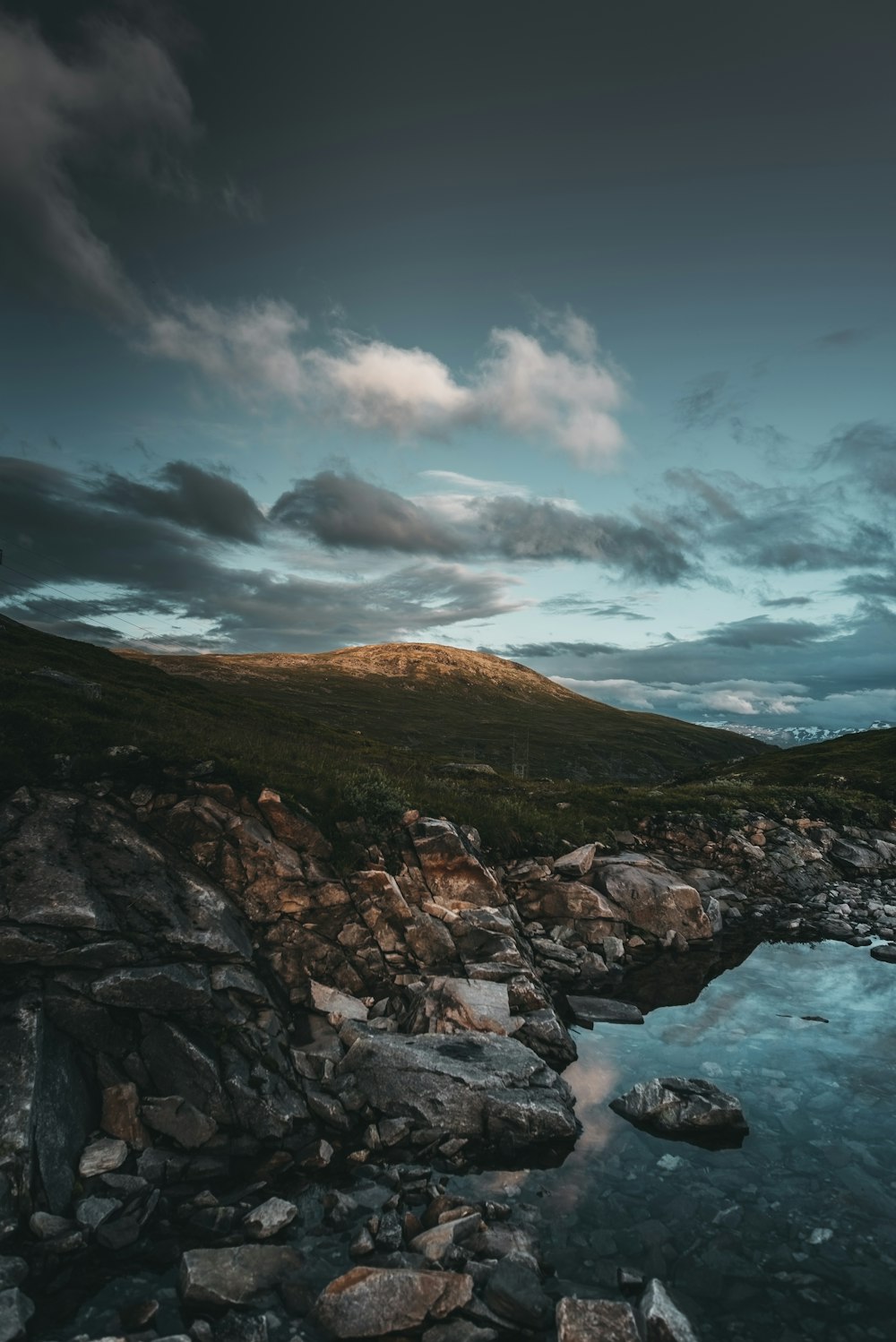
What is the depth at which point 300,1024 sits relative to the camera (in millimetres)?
13523

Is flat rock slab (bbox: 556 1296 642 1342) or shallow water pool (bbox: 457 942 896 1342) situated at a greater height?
flat rock slab (bbox: 556 1296 642 1342)

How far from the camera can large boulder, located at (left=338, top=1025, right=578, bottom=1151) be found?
36.6ft

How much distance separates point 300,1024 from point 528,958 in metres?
7.07

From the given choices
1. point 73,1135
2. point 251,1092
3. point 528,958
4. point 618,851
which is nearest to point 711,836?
point 618,851

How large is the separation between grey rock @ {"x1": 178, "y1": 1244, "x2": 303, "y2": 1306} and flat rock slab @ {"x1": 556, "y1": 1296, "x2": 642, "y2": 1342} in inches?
135

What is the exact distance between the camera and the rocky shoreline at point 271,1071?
7.66 metres

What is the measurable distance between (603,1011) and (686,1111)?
16.8 ft

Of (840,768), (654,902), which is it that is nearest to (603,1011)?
(654,902)

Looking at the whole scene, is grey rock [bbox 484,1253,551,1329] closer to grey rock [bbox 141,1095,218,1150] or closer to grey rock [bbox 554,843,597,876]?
grey rock [bbox 141,1095,218,1150]

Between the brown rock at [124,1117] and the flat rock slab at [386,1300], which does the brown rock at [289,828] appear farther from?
the flat rock slab at [386,1300]

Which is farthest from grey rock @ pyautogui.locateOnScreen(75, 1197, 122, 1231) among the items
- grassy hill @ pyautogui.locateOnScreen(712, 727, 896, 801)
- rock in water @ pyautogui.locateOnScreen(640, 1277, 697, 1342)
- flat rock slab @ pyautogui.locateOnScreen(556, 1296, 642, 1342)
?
grassy hill @ pyautogui.locateOnScreen(712, 727, 896, 801)

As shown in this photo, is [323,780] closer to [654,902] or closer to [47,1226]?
[654,902]

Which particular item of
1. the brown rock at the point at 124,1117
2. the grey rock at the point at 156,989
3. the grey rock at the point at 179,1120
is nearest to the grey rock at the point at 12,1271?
the brown rock at the point at 124,1117

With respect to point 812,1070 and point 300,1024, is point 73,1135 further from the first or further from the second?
point 812,1070
